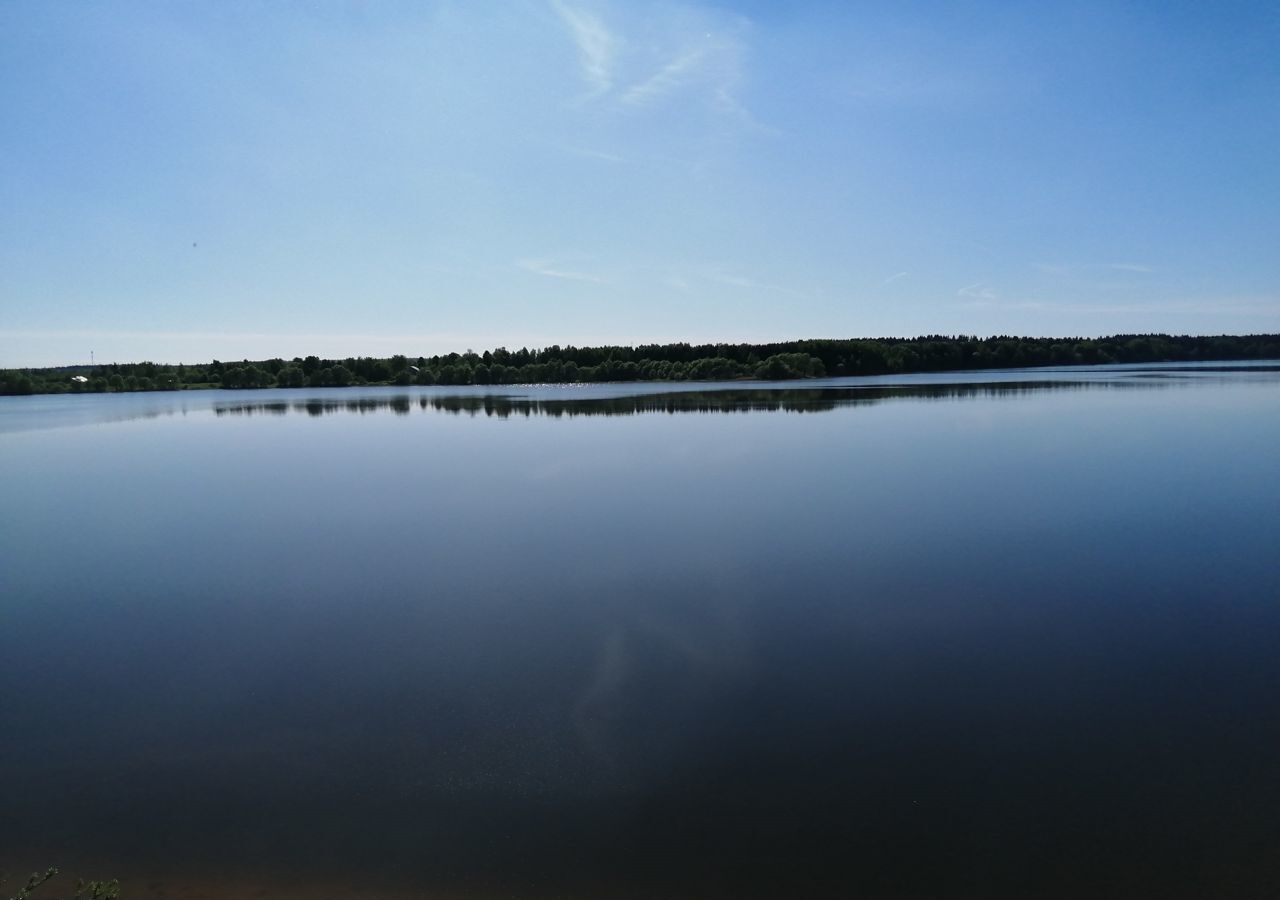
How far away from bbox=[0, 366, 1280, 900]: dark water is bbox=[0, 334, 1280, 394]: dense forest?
73918mm

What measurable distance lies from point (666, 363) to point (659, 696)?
291ft

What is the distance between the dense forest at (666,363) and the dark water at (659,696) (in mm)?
73918

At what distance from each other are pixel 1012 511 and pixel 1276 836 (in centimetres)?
949

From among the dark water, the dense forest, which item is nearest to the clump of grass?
the dark water

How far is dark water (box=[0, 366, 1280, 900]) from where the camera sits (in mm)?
4453

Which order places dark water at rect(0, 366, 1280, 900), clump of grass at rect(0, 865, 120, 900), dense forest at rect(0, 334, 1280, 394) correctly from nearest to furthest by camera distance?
1. clump of grass at rect(0, 865, 120, 900)
2. dark water at rect(0, 366, 1280, 900)
3. dense forest at rect(0, 334, 1280, 394)

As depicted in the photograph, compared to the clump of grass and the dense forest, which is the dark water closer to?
the clump of grass

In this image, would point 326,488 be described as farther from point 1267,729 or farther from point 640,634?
point 1267,729

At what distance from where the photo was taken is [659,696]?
6309 millimetres

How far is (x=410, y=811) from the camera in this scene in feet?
16.0

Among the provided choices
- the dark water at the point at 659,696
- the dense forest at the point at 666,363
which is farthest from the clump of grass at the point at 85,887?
the dense forest at the point at 666,363

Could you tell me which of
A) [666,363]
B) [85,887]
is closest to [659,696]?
[85,887]

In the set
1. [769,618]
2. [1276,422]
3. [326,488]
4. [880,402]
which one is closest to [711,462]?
[326,488]

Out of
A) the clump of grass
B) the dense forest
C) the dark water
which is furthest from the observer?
the dense forest
